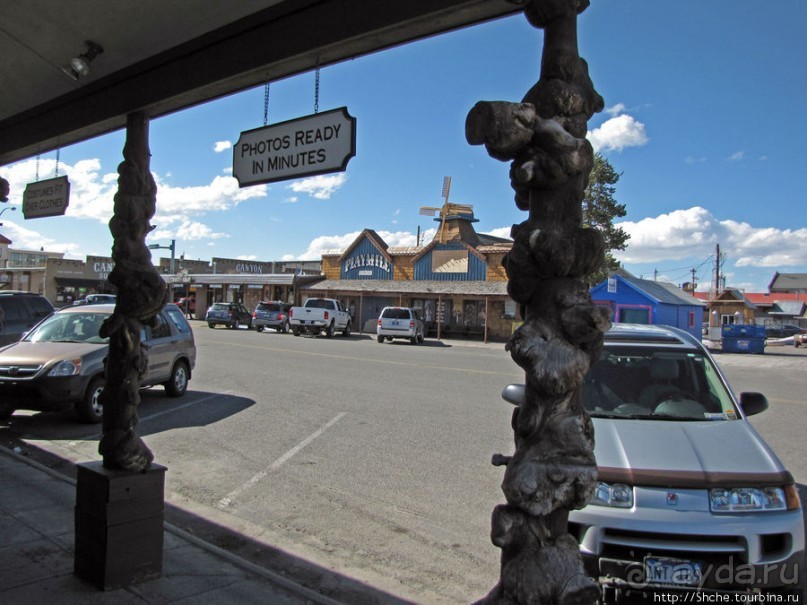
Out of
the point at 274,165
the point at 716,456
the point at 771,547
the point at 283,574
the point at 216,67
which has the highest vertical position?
the point at 216,67

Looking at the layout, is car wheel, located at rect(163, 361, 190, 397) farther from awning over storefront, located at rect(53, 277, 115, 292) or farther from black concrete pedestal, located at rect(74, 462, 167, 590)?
awning over storefront, located at rect(53, 277, 115, 292)

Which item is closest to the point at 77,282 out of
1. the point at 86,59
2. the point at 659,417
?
the point at 86,59

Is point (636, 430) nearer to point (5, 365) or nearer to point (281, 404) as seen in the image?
point (281, 404)

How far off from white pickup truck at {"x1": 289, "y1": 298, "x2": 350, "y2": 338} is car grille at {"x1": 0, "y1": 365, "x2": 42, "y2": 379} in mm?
22775

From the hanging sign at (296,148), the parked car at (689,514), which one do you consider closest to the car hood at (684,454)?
the parked car at (689,514)

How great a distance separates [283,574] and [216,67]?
139 inches

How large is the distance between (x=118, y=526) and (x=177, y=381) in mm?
7908

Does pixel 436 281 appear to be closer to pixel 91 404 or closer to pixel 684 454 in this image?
pixel 91 404

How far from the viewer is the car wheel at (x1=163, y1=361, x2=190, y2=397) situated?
10.9 meters

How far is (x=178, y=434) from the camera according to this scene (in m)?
8.30

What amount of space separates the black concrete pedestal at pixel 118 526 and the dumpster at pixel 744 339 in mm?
33560

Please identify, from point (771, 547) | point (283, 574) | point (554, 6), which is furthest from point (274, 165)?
point (771, 547)

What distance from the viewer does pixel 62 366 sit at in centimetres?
835

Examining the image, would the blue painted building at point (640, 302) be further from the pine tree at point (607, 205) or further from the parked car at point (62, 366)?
the parked car at point (62, 366)
